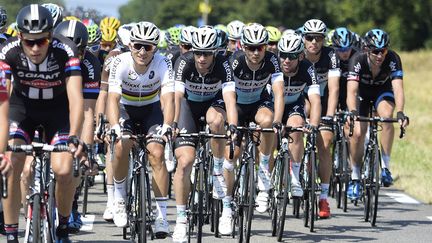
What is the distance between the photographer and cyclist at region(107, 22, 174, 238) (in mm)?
11117

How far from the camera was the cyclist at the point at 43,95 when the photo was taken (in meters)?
9.40

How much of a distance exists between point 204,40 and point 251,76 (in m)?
1.66

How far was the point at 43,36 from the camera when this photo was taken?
941 centimetres

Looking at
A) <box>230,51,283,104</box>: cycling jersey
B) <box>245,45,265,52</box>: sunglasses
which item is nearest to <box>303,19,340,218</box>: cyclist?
<box>230,51,283,104</box>: cycling jersey

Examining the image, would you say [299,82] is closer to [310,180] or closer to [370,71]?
[310,180]

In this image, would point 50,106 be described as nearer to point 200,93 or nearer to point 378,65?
point 200,93

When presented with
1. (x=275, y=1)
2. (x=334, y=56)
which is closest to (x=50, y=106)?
(x=334, y=56)

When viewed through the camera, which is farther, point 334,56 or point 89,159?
point 334,56

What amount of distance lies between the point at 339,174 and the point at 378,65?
1472 mm

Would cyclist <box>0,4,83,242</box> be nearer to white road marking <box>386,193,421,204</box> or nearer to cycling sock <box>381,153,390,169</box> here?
cycling sock <box>381,153,390,169</box>

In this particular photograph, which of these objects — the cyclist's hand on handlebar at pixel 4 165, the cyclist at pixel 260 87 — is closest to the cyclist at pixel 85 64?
the cyclist at pixel 260 87

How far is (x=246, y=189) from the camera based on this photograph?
39.6ft

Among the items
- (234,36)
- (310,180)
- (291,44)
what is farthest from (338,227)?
(234,36)

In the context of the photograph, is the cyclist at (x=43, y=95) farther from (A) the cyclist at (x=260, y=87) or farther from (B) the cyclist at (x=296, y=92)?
(B) the cyclist at (x=296, y=92)
